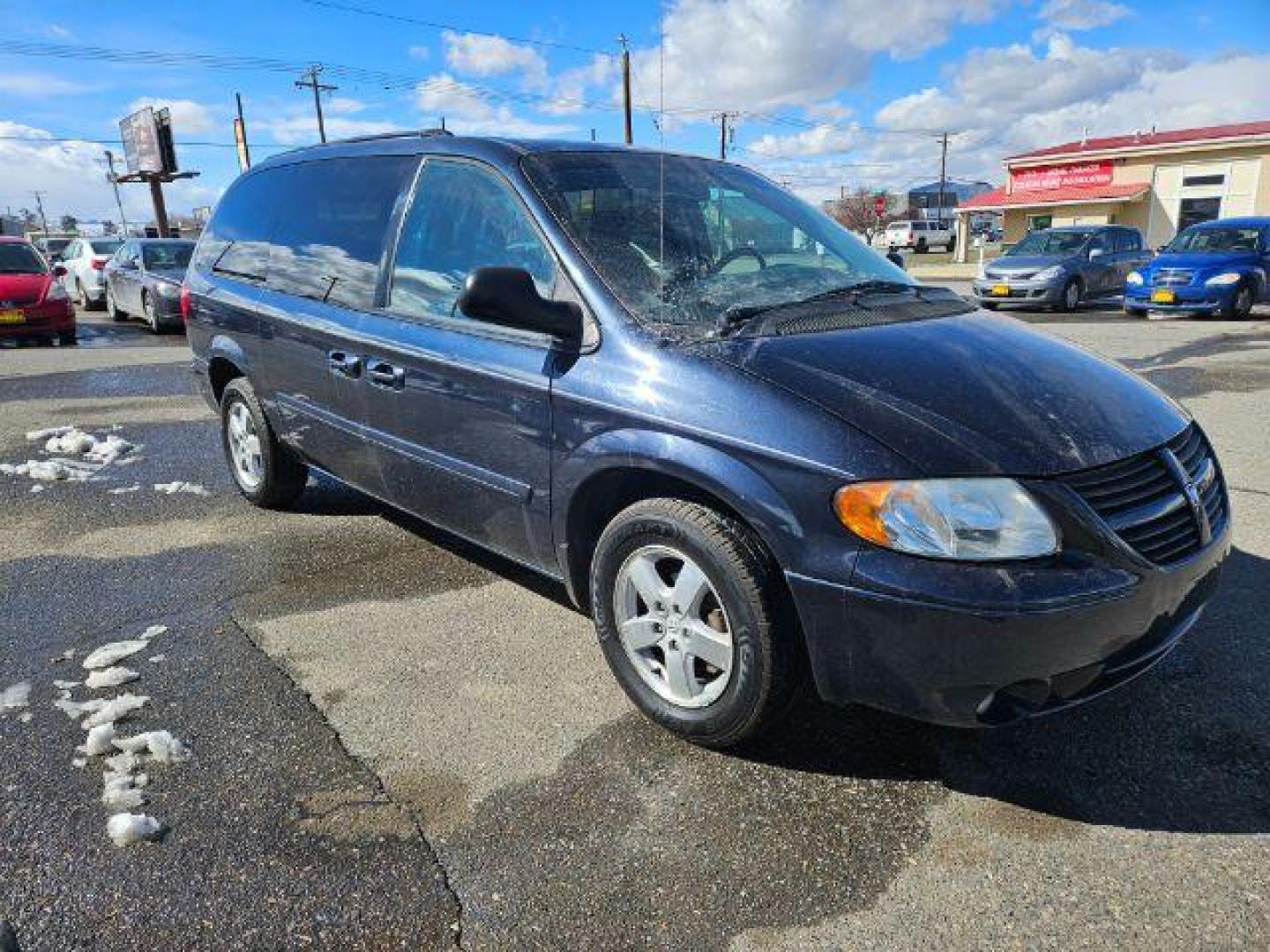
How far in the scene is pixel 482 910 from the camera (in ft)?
7.06

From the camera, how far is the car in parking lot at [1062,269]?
16.4 m

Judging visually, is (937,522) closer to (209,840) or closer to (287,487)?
(209,840)

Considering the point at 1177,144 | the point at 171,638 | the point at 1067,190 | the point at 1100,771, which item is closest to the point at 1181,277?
the point at 1100,771

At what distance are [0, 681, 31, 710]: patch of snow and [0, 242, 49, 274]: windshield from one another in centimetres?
1274

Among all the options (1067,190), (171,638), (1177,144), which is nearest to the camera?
(171,638)

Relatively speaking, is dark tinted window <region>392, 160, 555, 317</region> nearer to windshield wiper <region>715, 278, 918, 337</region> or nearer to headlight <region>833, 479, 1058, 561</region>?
windshield wiper <region>715, 278, 918, 337</region>

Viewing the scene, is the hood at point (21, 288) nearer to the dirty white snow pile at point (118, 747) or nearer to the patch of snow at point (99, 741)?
the dirty white snow pile at point (118, 747)

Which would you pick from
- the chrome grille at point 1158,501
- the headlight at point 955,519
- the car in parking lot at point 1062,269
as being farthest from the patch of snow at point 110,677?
the car in parking lot at point 1062,269

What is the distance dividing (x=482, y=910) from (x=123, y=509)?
417 cm

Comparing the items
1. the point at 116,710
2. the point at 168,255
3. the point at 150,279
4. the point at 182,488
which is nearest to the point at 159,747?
the point at 116,710

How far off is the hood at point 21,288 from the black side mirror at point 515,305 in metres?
13.2

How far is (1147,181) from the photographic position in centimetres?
3556

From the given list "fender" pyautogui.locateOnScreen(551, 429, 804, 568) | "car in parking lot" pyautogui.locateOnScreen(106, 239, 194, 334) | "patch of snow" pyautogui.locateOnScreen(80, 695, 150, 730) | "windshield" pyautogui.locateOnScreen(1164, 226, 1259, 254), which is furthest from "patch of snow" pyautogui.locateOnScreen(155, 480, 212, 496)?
"windshield" pyautogui.locateOnScreen(1164, 226, 1259, 254)

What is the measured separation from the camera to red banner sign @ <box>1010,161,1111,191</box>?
122 ft
